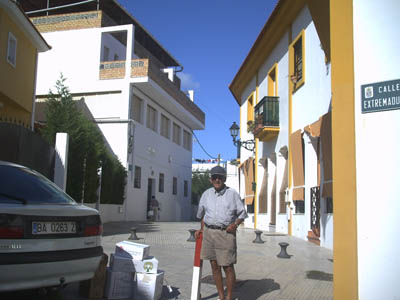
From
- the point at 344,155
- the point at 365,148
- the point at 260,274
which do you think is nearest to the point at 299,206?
the point at 260,274

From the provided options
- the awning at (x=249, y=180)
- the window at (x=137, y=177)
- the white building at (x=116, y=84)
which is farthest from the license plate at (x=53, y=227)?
the window at (x=137, y=177)

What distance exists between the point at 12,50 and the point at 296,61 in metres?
10.1

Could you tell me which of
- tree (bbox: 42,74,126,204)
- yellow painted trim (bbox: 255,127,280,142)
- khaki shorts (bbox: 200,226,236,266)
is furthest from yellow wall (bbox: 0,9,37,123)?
khaki shorts (bbox: 200,226,236,266)

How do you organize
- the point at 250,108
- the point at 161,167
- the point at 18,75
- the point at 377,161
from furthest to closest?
the point at 161,167, the point at 250,108, the point at 18,75, the point at 377,161

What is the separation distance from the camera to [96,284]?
5.29 meters

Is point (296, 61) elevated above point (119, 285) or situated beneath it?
elevated above

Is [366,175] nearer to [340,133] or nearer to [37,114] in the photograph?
[340,133]

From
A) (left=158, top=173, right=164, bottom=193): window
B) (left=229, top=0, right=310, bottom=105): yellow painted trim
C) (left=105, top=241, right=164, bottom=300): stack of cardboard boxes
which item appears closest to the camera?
(left=105, top=241, right=164, bottom=300): stack of cardboard boxes

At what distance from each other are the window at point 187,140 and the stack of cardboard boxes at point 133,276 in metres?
29.8

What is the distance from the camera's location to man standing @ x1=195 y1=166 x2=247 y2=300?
17.3 ft

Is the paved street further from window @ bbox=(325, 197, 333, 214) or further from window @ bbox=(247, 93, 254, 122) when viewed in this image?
window @ bbox=(247, 93, 254, 122)

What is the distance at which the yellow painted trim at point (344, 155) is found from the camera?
417 cm

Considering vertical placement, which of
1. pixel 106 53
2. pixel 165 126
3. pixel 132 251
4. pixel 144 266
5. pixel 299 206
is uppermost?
pixel 106 53

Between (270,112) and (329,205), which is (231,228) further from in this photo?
(270,112)
